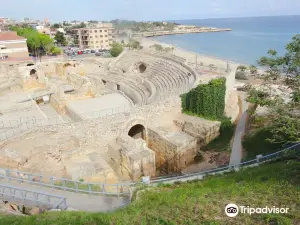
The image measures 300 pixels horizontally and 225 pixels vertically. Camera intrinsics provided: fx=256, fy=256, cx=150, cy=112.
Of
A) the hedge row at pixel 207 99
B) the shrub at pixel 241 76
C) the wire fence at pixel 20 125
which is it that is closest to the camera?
the wire fence at pixel 20 125

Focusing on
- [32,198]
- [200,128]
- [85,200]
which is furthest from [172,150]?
[32,198]

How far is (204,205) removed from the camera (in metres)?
6.96

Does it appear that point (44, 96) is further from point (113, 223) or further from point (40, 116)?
point (113, 223)

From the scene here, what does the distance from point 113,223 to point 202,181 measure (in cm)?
436

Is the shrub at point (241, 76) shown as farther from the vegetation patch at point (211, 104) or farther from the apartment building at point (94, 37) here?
the apartment building at point (94, 37)

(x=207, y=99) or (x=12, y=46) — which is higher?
(x=12, y=46)

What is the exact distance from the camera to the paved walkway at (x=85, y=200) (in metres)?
8.34

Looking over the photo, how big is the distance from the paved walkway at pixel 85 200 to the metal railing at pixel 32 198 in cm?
33

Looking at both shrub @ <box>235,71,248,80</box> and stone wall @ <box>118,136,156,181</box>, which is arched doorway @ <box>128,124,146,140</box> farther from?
shrub @ <box>235,71,248,80</box>

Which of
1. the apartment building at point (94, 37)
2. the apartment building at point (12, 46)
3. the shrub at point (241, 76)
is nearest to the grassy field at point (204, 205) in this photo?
the shrub at point (241, 76)

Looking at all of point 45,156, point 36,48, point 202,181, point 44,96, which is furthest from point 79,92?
point 36,48

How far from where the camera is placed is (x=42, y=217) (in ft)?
22.1

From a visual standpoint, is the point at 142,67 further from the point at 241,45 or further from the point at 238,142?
the point at 241,45

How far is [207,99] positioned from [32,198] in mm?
12994
